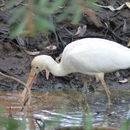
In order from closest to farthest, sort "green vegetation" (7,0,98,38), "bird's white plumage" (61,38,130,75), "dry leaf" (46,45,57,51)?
"green vegetation" (7,0,98,38) < "bird's white plumage" (61,38,130,75) < "dry leaf" (46,45,57,51)

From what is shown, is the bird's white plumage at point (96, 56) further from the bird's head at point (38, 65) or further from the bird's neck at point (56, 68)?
the bird's head at point (38, 65)

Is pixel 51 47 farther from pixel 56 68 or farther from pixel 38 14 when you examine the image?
pixel 38 14

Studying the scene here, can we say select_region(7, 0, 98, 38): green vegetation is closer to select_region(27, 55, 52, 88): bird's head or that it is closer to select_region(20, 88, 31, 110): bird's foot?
select_region(20, 88, 31, 110): bird's foot

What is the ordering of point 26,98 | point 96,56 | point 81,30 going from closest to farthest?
1. point 26,98
2. point 96,56
3. point 81,30

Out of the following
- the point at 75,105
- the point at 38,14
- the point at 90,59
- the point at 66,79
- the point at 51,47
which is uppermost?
the point at 38,14

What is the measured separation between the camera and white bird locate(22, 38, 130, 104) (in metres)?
7.06

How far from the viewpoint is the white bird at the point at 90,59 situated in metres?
7.06

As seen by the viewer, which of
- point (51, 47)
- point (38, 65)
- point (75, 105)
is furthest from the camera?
point (51, 47)

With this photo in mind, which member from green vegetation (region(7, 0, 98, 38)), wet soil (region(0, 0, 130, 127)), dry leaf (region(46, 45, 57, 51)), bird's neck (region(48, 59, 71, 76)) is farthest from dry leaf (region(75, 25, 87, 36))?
green vegetation (region(7, 0, 98, 38))

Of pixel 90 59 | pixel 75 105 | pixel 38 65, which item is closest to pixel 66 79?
pixel 38 65

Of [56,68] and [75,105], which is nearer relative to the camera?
[75,105]

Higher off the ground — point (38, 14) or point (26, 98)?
point (38, 14)

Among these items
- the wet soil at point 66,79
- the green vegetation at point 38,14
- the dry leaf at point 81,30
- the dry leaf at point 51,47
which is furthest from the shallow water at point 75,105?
the green vegetation at point 38,14

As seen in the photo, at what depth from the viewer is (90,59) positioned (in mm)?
7227
